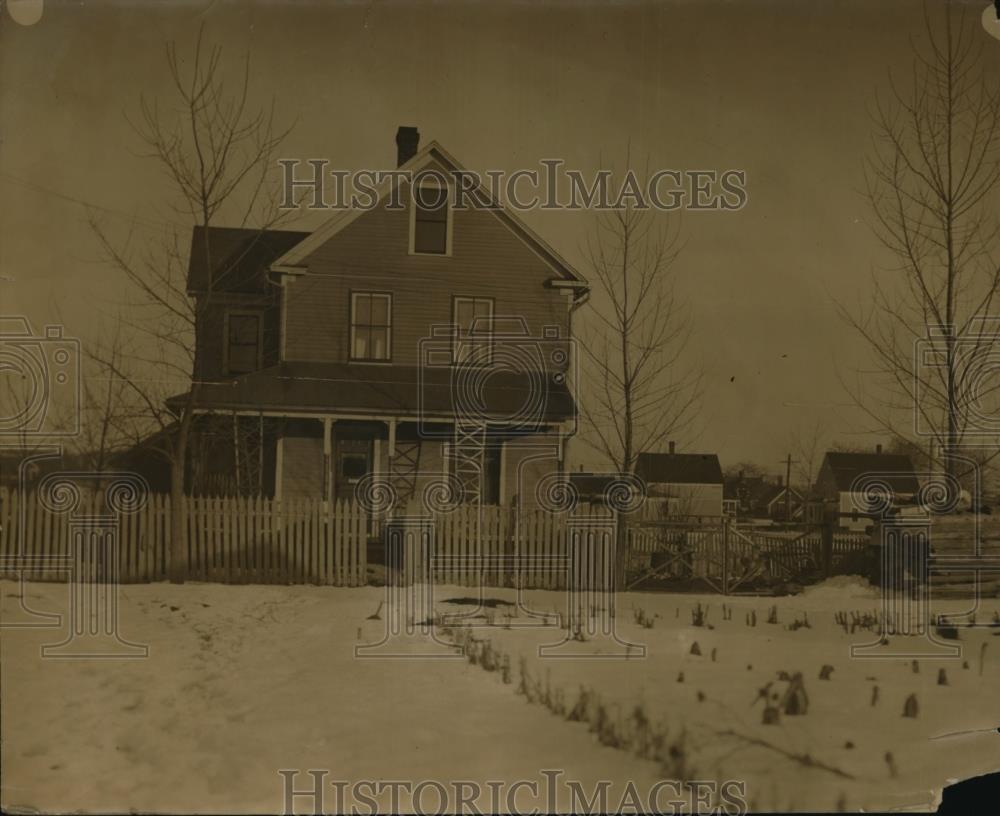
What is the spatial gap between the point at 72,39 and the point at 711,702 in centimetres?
623

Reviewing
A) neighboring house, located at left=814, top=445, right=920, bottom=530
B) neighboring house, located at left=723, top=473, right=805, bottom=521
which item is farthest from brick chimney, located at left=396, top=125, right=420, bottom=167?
neighboring house, located at left=814, top=445, right=920, bottom=530

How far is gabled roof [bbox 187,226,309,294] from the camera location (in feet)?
24.6

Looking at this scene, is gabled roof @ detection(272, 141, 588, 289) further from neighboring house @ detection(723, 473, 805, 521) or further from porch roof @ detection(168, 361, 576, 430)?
neighboring house @ detection(723, 473, 805, 521)

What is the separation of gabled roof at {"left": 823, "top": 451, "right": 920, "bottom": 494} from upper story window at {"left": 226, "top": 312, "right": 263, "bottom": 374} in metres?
4.54

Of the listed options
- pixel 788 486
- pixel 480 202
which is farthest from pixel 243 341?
pixel 788 486

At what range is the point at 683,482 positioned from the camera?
24.9ft

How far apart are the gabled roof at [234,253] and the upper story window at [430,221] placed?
86 centimetres

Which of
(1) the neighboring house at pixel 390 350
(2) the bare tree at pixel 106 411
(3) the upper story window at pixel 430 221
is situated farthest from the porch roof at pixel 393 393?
(3) the upper story window at pixel 430 221

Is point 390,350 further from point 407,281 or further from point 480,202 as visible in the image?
point 480,202

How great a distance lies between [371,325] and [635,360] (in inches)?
89.1

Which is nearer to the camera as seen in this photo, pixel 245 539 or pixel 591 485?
pixel 591 485

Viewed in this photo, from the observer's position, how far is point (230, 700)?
260 inches

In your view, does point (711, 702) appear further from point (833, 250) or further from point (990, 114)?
point (990, 114)

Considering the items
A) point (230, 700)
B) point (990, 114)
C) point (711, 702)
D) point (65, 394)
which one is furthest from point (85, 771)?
point (990, 114)
